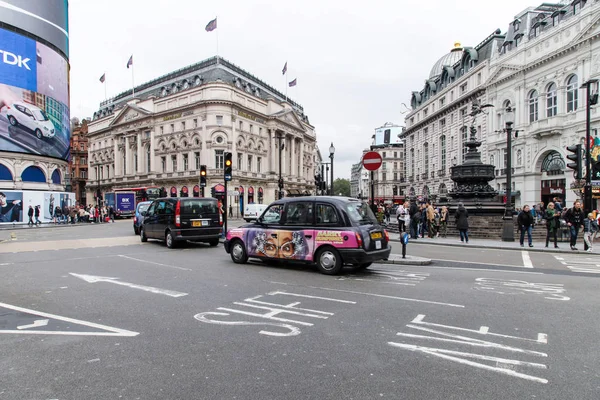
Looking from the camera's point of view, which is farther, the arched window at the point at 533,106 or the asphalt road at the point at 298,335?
the arched window at the point at 533,106

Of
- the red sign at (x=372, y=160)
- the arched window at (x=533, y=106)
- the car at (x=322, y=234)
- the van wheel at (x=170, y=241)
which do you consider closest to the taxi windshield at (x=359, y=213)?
the car at (x=322, y=234)

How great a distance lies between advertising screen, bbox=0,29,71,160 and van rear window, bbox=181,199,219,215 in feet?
132

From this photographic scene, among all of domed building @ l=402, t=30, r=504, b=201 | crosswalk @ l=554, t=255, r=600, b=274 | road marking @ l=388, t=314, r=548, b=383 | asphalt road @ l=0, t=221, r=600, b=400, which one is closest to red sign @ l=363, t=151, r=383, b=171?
asphalt road @ l=0, t=221, r=600, b=400

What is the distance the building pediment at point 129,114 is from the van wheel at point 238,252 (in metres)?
60.3

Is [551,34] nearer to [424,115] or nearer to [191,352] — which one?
[424,115]

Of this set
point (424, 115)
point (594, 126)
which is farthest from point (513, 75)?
point (424, 115)

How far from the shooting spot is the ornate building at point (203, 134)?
58.0 metres

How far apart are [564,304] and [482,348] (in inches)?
118

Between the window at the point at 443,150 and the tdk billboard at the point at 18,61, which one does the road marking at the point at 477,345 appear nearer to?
the tdk billboard at the point at 18,61

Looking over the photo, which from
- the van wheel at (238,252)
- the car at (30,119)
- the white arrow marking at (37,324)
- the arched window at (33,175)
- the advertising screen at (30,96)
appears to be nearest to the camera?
the white arrow marking at (37,324)

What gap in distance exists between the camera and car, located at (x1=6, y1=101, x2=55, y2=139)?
141 ft

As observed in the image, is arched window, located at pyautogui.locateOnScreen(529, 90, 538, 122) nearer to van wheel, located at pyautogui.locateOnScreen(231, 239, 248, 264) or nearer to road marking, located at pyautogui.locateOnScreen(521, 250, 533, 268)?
road marking, located at pyautogui.locateOnScreen(521, 250, 533, 268)

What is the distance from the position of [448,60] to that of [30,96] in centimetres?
6290

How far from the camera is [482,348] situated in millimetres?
4383
